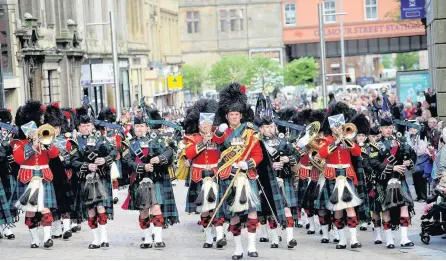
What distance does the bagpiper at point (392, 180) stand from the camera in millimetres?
16797

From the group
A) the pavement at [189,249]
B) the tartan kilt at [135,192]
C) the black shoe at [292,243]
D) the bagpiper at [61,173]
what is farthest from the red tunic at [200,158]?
the bagpiper at [61,173]

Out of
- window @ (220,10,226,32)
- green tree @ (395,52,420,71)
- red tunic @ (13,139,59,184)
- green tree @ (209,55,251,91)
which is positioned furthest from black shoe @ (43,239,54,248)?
green tree @ (395,52,420,71)

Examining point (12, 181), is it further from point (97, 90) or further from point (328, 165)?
point (97, 90)

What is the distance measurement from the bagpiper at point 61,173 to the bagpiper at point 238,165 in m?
2.64

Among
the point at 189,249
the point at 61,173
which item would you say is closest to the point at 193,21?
the point at 61,173

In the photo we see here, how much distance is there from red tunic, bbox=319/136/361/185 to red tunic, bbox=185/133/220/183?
168cm

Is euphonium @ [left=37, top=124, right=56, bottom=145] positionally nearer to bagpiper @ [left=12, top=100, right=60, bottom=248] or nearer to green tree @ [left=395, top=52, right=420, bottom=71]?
bagpiper @ [left=12, top=100, right=60, bottom=248]

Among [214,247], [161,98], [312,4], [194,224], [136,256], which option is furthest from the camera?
[312,4]

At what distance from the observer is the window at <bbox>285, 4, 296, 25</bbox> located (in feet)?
308

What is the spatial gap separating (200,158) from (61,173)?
1984 mm

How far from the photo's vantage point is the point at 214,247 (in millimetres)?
17312

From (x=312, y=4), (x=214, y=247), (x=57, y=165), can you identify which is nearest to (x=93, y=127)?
(x=57, y=165)

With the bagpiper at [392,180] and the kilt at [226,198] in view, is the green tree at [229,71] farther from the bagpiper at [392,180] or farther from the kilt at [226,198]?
the kilt at [226,198]

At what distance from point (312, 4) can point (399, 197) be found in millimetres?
77283
